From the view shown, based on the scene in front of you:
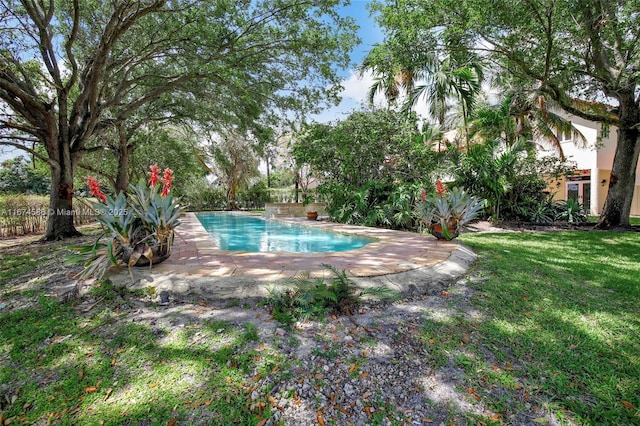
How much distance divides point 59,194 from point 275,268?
7.59 m

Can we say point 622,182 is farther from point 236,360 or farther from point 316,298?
point 236,360

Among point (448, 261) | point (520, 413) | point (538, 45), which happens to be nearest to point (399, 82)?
point (538, 45)

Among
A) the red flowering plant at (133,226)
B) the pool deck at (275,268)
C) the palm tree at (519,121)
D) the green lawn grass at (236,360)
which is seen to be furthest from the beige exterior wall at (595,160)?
the red flowering plant at (133,226)

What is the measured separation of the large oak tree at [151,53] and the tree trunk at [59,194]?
0.08ft

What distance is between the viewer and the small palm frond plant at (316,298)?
2.79m

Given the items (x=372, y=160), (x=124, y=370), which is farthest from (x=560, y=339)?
(x=372, y=160)

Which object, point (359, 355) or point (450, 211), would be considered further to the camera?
point (450, 211)

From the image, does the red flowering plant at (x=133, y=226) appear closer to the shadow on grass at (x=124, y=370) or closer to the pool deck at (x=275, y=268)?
the pool deck at (x=275, y=268)

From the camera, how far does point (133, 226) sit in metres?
3.86

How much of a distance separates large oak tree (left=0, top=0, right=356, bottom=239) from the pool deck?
5147 millimetres

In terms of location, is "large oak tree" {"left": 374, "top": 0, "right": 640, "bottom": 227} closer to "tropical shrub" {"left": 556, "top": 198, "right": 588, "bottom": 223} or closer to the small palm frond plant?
"tropical shrub" {"left": 556, "top": 198, "right": 588, "bottom": 223}

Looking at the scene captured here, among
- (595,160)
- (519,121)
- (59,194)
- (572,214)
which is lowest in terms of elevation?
(572,214)

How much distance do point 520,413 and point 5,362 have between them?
3673 mm

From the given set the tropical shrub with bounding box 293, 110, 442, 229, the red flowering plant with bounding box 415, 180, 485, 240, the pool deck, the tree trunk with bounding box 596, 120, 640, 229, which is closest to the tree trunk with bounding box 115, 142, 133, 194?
the tropical shrub with bounding box 293, 110, 442, 229
